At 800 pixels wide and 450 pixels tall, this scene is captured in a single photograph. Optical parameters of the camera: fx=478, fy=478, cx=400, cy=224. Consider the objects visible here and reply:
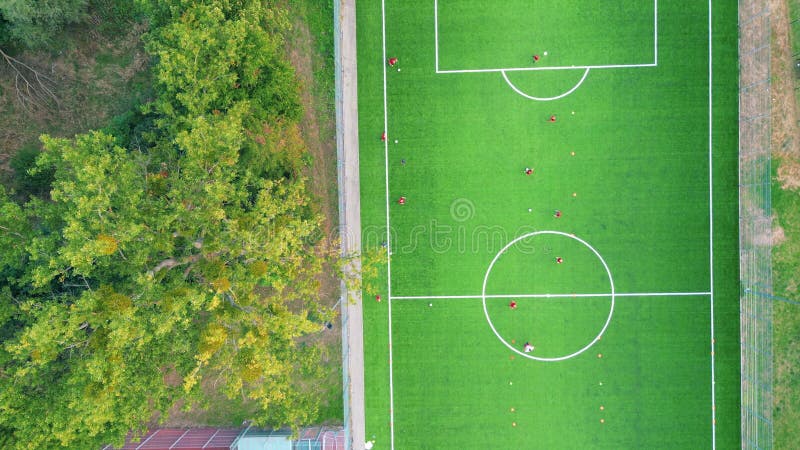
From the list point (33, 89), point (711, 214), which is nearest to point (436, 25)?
point (711, 214)

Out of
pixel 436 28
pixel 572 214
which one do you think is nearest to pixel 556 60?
pixel 436 28

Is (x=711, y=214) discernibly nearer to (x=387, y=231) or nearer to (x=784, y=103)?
(x=784, y=103)

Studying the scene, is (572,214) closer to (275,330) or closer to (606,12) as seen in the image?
(606,12)

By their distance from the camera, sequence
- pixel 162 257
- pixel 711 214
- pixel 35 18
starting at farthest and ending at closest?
pixel 711 214 → pixel 35 18 → pixel 162 257

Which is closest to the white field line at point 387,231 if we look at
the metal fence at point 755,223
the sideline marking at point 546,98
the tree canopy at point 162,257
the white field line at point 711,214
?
the tree canopy at point 162,257

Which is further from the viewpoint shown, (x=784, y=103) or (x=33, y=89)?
(x=33, y=89)

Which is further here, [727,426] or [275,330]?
[727,426]

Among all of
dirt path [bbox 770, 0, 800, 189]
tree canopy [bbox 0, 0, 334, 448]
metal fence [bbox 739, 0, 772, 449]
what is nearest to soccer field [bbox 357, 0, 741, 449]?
metal fence [bbox 739, 0, 772, 449]
